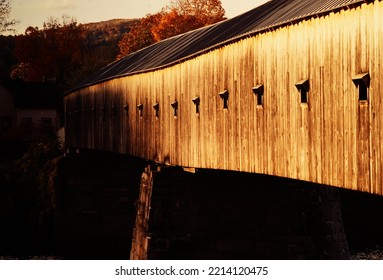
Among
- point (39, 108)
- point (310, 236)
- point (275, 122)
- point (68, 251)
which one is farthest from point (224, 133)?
point (39, 108)

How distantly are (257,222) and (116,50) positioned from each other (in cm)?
5949

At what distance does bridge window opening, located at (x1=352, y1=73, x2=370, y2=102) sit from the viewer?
15.5 meters

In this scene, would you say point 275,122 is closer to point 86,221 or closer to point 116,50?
point 86,221

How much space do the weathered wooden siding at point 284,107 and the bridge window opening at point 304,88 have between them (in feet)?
0.41

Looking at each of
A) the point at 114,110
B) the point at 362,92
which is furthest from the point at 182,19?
the point at 362,92

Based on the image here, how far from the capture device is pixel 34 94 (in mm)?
74875

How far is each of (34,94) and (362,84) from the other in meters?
60.8

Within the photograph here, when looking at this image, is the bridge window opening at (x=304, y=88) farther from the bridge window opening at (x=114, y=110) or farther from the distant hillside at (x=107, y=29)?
the distant hillside at (x=107, y=29)

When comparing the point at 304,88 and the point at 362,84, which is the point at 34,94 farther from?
the point at 362,84

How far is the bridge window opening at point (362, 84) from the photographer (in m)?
15.5

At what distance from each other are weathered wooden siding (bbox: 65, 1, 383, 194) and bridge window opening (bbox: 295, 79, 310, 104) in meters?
0.13

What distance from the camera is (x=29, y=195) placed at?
159 feet


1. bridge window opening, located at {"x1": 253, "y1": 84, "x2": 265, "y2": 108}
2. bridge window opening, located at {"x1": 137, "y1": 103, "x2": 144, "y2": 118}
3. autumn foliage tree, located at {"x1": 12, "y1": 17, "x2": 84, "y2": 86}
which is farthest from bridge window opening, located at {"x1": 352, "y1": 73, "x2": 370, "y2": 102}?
autumn foliage tree, located at {"x1": 12, "y1": 17, "x2": 84, "y2": 86}

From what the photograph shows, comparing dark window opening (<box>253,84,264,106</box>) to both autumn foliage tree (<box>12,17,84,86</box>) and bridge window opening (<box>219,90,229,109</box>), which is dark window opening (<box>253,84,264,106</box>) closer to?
bridge window opening (<box>219,90,229,109</box>)
